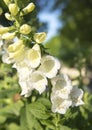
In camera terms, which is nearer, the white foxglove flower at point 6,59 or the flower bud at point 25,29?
the flower bud at point 25,29

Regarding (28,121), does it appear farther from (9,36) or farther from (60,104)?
(9,36)

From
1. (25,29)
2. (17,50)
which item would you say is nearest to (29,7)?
(25,29)

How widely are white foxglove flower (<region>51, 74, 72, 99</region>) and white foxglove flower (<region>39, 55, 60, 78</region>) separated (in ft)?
0.14

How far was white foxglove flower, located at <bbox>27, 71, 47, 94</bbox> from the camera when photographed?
254 cm

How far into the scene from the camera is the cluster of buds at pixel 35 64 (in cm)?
254

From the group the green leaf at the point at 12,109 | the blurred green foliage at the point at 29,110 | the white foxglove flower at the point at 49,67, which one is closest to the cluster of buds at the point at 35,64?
the white foxglove flower at the point at 49,67

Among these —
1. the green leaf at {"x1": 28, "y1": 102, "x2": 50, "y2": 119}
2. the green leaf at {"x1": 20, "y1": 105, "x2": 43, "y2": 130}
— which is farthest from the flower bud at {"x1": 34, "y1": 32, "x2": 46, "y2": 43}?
the green leaf at {"x1": 20, "y1": 105, "x2": 43, "y2": 130}

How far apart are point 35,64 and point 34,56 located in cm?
5

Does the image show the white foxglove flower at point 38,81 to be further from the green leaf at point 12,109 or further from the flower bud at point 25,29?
the green leaf at point 12,109

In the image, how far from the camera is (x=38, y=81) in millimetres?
2545

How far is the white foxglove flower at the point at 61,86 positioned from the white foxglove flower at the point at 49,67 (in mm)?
44

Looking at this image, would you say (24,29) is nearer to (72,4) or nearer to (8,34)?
(8,34)

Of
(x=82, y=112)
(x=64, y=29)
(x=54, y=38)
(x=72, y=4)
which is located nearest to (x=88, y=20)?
(x=72, y=4)

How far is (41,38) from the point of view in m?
2.54
